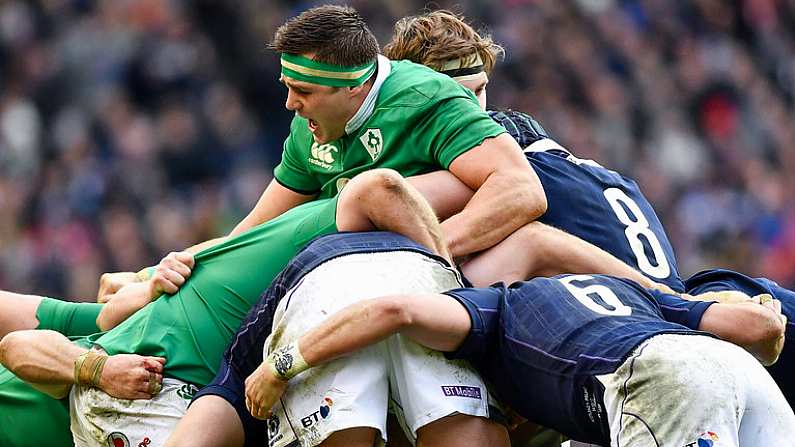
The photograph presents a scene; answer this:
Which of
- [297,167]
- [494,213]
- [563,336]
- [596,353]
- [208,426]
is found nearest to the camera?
[596,353]

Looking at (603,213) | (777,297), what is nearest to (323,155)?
(603,213)

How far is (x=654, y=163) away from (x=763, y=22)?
215cm

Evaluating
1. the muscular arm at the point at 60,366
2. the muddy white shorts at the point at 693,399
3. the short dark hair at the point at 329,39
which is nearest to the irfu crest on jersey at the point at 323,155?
the short dark hair at the point at 329,39

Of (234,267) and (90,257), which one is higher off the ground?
(234,267)

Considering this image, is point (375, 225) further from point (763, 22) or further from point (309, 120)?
point (763, 22)

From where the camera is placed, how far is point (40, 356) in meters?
4.40

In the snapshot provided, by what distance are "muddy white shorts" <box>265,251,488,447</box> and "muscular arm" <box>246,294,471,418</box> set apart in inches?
2.8

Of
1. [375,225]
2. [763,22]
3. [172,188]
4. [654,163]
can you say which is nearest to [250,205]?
[172,188]

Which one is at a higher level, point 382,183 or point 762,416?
point 382,183

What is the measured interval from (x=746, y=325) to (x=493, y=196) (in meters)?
1.03

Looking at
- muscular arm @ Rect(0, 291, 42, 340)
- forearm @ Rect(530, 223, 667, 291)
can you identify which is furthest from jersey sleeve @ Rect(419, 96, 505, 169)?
muscular arm @ Rect(0, 291, 42, 340)

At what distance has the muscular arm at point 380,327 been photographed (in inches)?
146

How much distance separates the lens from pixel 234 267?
14.4ft

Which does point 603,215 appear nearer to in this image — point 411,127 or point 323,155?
point 411,127
